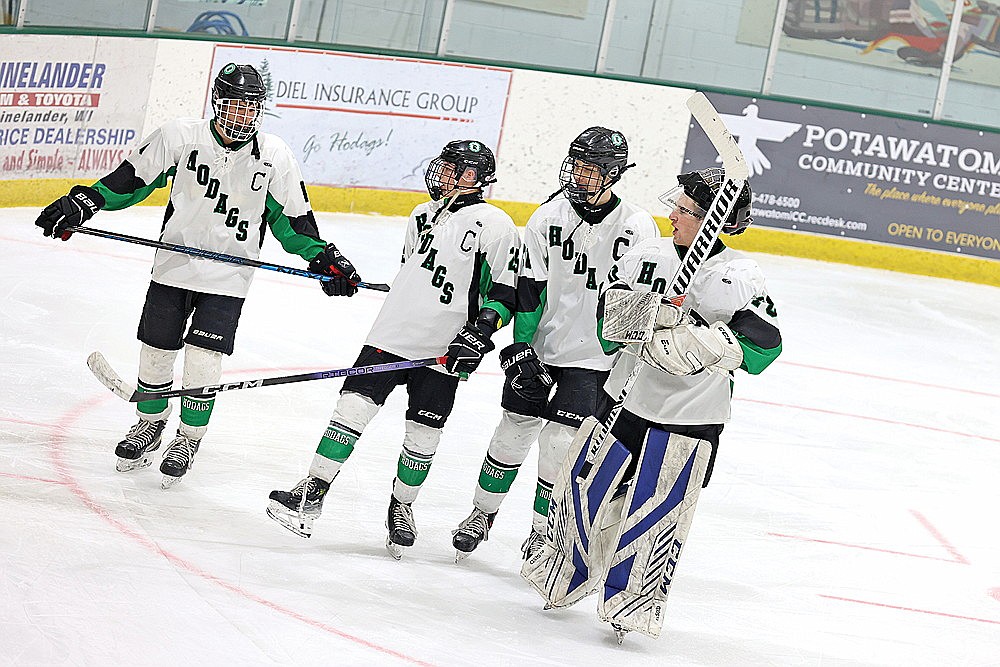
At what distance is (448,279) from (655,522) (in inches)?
37.3

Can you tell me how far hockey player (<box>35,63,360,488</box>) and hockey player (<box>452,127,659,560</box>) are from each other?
0.68m

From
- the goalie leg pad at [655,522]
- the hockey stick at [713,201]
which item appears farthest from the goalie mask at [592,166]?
the goalie leg pad at [655,522]

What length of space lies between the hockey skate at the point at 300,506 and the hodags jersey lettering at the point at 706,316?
911 millimetres

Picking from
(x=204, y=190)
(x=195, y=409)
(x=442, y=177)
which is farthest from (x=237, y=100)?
(x=195, y=409)

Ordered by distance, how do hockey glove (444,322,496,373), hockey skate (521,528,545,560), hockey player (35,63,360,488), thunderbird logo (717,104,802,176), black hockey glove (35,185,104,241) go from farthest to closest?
1. thunderbird logo (717,104,802,176)
2. hockey player (35,63,360,488)
3. black hockey glove (35,185,104,241)
4. hockey skate (521,528,545,560)
5. hockey glove (444,322,496,373)

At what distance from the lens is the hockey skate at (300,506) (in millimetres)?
3670

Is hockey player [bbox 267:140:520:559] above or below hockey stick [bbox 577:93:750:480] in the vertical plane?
below

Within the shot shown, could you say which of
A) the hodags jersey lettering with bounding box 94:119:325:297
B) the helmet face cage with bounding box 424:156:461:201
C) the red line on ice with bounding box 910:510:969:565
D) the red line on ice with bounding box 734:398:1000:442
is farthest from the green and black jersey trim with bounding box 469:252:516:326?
the red line on ice with bounding box 734:398:1000:442

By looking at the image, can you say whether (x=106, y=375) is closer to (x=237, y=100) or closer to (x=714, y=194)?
(x=237, y=100)

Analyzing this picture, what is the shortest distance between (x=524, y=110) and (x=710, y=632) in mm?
6661

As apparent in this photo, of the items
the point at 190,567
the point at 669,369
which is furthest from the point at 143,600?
the point at 669,369

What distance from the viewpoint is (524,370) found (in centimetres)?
363

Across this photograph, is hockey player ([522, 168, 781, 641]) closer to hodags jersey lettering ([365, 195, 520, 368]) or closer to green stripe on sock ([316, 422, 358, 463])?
hodags jersey lettering ([365, 195, 520, 368])

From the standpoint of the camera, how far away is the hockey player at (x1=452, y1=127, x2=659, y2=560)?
375 cm
